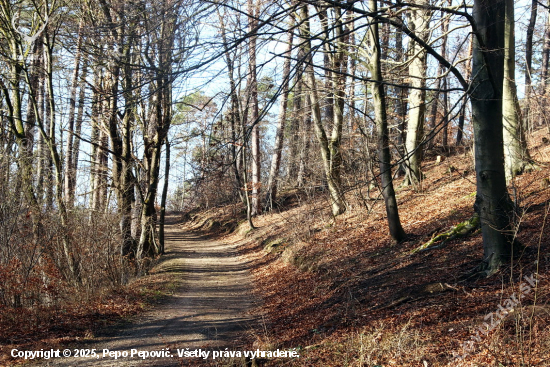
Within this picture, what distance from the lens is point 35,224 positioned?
9570 mm

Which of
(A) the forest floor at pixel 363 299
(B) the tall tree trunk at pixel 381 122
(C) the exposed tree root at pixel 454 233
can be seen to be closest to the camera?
(A) the forest floor at pixel 363 299

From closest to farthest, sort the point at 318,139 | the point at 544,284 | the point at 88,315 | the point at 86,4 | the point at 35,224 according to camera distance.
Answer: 1. the point at 544,284
2. the point at 88,315
3. the point at 35,224
4. the point at 86,4
5. the point at 318,139

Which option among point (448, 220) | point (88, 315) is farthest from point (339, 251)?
point (88, 315)

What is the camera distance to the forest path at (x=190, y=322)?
6480 millimetres

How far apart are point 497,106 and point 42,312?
27.6 ft

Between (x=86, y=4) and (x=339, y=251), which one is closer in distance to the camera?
(x=339, y=251)

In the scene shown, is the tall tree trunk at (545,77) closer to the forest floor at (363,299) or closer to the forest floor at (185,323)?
the forest floor at (363,299)

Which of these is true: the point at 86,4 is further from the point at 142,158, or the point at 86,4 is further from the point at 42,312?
the point at 42,312

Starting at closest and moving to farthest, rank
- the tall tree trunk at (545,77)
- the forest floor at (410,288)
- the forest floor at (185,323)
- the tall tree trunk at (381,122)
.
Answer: the forest floor at (410,288), the forest floor at (185,323), the tall tree trunk at (381,122), the tall tree trunk at (545,77)

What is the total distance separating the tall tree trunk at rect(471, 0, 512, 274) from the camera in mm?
5664

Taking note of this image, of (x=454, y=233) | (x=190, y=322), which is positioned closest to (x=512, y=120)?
(x=454, y=233)

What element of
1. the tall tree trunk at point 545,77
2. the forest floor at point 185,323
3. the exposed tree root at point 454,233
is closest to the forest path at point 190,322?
the forest floor at point 185,323

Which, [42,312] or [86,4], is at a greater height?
[86,4]

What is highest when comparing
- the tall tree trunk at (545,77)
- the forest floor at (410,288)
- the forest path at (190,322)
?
the tall tree trunk at (545,77)
